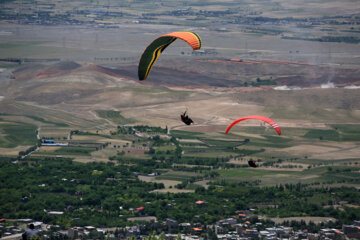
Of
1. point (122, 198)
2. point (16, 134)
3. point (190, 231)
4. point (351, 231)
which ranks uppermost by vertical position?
point (351, 231)

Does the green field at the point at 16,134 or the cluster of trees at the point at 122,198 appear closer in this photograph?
the cluster of trees at the point at 122,198

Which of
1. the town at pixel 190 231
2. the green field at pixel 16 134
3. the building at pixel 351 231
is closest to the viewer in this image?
the town at pixel 190 231

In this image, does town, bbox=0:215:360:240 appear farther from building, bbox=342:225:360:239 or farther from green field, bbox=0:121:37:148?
green field, bbox=0:121:37:148

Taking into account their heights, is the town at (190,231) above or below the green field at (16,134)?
above

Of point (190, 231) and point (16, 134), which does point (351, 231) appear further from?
point (16, 134)

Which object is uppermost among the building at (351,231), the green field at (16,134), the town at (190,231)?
the building at (351,231)

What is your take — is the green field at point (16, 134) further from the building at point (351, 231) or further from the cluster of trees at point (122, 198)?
the building at point (351, 231)

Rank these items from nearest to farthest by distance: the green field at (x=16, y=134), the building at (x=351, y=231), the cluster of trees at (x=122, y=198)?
the building at (x=351, y=231)
the cluster of trees at (x=122, y=198)
the green field at (x=16, y=134)

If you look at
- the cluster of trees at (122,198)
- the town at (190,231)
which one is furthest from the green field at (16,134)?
the town at (190,231)

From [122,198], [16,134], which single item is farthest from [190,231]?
[16,134]

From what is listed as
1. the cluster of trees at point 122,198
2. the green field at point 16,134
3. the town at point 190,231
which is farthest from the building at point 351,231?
the green field at point 16,134

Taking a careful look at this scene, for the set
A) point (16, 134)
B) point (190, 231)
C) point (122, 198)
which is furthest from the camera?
point (16, 134)

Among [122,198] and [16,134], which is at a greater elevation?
[122,198]

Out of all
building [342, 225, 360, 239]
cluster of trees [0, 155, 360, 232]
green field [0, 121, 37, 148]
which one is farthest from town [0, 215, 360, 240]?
green field [0, 121, 37, 148]
